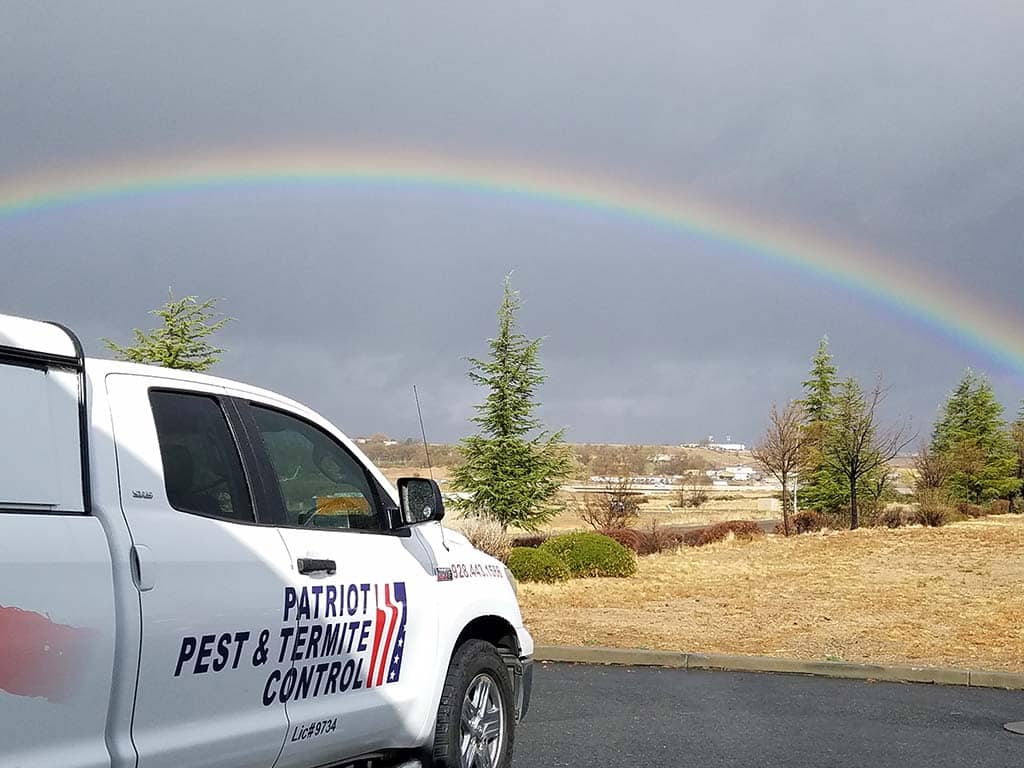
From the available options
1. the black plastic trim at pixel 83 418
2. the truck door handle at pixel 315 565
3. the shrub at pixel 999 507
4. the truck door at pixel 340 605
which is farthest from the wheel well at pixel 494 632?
the shrub at pixel 999 507

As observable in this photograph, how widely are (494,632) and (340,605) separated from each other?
1.80 m

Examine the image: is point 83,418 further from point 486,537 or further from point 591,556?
point 486,537

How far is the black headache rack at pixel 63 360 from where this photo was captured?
11.0 feet

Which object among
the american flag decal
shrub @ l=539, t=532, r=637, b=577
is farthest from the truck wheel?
shrub @ l=539, t=532, r=637, b=577

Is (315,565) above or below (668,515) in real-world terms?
below

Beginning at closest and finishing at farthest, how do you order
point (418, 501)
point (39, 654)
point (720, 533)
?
point (39, 654)
point (418, 501)
point (720, 533)

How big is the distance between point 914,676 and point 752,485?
14217 centimetres

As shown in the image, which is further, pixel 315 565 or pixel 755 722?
pixel 755 722

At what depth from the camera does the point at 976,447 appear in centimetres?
5388

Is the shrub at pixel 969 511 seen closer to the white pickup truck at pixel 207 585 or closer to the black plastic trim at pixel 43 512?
the white pickup truck at pixel 207 585

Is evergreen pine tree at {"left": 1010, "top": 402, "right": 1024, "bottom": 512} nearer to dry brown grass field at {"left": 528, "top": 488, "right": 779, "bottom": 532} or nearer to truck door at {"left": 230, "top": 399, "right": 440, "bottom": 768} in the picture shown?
dry brown grass field at {"left": 528, "top": 488, "right": 779, "bottom": 532}

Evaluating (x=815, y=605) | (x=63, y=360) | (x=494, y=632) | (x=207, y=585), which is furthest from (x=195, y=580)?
(x=815, y=605)

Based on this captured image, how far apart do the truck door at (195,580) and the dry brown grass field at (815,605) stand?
7985 millimetres

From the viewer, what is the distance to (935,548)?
2386cm
